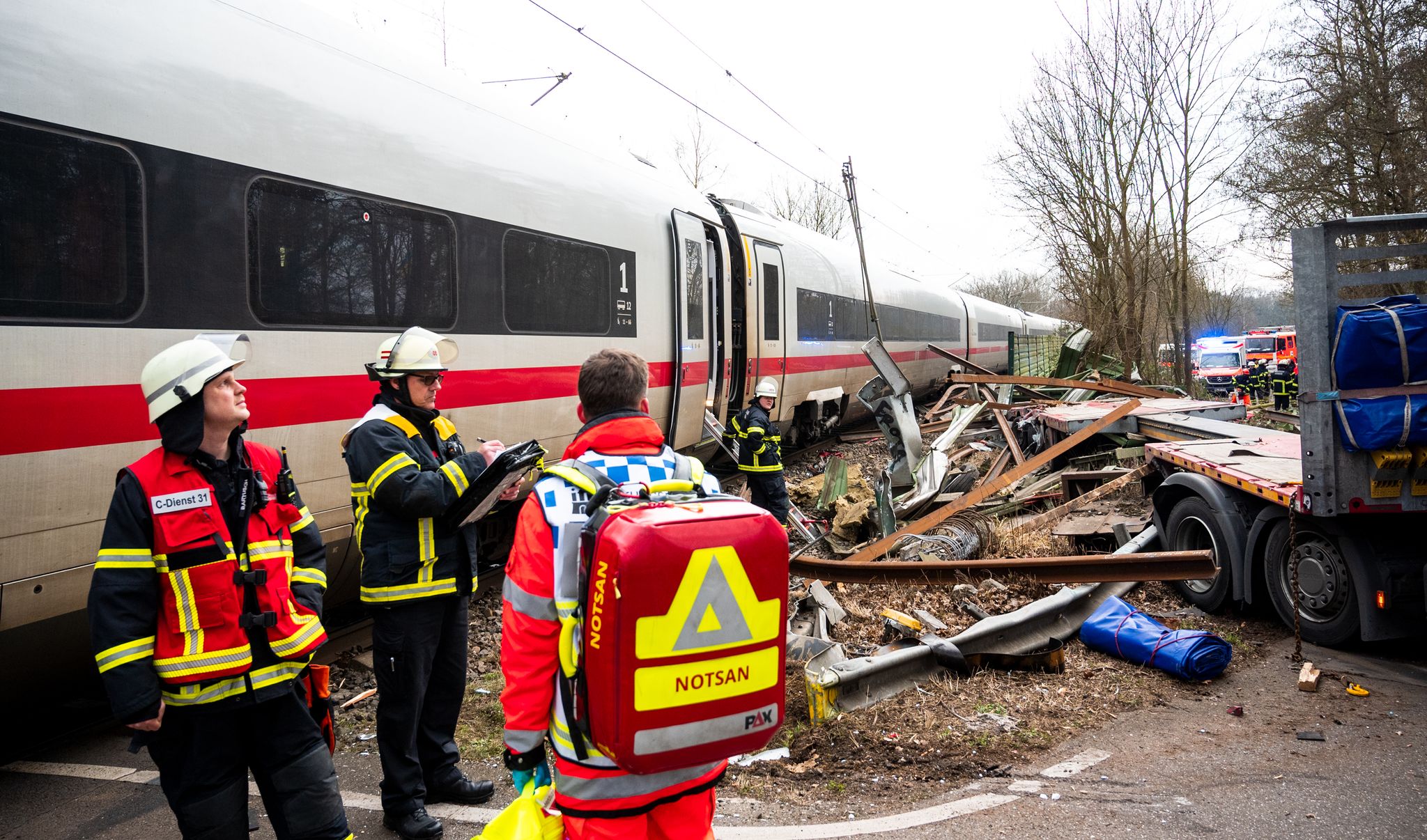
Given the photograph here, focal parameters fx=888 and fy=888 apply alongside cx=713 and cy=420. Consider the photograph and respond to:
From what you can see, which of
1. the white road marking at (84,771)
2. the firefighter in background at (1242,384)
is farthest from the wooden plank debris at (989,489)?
the firefighter in background at (1242,384)

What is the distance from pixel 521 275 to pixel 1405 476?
5715 mm

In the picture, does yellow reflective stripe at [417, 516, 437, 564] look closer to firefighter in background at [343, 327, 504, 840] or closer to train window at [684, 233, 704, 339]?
firefighter in background at [343, 327, 504, 840]

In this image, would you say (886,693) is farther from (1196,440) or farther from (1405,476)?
(1196,440)

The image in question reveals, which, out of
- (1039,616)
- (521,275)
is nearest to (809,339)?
(521,275)

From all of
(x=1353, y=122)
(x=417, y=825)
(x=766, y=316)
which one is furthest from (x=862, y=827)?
(x=1353, y=122)

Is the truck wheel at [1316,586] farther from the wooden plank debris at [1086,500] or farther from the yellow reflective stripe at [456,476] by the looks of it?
the yellow reflective stripe at [456,476]

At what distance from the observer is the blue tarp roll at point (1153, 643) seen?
4855 millimetres

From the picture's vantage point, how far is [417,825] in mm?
3369

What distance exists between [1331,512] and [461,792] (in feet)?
15.4

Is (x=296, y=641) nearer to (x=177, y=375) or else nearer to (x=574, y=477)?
(x=177, y=375)

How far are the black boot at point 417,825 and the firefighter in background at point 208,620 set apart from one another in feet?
2.50

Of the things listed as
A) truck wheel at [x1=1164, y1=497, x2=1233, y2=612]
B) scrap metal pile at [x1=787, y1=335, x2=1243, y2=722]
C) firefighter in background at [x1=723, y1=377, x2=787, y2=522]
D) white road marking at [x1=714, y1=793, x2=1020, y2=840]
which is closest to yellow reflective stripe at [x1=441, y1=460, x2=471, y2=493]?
white road marking at [x1=714, y1=793, x2=1020, y2=840]

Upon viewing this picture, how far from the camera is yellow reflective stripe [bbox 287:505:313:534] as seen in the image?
8.90ft

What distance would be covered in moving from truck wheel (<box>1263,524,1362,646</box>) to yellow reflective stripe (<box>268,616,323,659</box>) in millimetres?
5337
